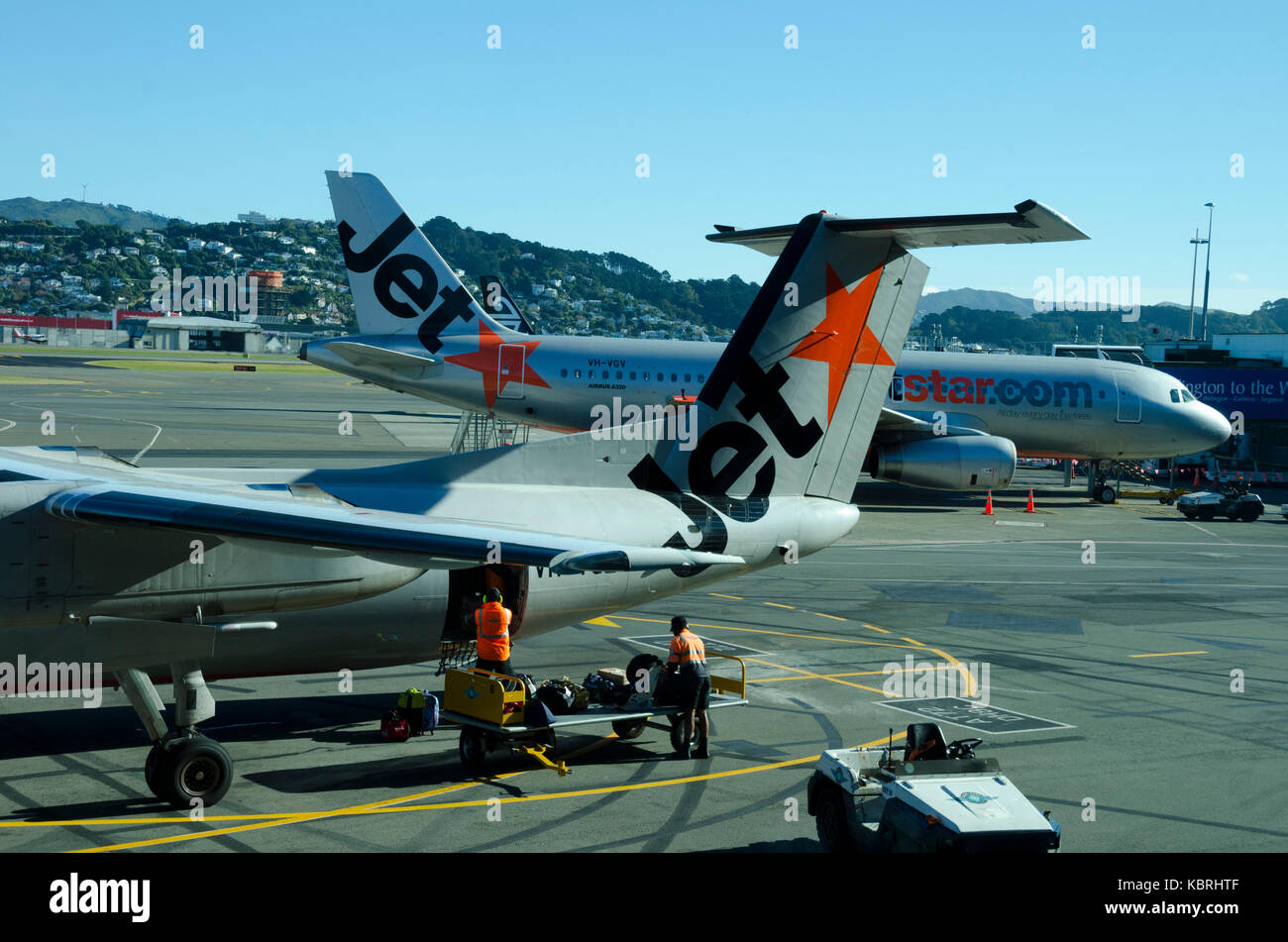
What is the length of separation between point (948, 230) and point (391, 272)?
103 feet

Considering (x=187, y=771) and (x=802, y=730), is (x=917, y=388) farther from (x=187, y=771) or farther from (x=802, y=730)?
(x=187, y=771)

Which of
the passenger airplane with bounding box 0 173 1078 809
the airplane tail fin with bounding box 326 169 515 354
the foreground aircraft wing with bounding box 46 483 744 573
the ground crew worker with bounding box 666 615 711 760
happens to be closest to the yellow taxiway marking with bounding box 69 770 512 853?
the passenger airplane with bounding box 0 173 1078 809

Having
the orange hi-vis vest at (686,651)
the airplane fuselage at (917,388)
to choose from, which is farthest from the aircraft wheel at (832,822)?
the airplane fuselage at (917,388)

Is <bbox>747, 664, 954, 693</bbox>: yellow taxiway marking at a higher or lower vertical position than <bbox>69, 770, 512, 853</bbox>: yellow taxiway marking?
lower

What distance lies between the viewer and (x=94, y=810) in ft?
45.3

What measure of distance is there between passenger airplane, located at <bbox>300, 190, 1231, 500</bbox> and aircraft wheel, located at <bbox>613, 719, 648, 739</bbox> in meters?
30.2

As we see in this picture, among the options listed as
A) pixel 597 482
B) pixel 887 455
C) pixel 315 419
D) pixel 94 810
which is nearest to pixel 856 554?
pixel 887 455

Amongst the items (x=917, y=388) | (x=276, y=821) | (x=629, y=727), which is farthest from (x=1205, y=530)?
(x=276, y=821)

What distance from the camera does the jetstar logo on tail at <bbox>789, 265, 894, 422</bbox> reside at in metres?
18.2

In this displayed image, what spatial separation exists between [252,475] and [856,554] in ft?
77.6

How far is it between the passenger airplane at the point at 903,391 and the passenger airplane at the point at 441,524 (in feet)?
91.5

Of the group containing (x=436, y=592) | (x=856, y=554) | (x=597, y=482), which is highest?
(x=597, y=482)

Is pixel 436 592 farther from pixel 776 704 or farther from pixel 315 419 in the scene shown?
pixel 315 419

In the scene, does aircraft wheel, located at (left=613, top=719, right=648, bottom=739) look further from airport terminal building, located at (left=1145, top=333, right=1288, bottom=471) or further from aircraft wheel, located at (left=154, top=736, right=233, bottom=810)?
airport terminal building, located at (left=1145, top=333, right=1288, bottom=471)
